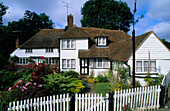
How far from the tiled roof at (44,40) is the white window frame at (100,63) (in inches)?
441

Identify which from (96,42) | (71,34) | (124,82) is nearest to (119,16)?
(96,42)

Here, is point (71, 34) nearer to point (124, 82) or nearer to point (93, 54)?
point (93, 54)

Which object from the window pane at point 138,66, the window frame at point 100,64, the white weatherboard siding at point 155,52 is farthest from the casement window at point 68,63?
the white weatherboard siding at point 155,52

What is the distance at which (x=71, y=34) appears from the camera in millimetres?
18109

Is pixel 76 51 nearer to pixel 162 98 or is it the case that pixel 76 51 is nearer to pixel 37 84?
pixel 37 84

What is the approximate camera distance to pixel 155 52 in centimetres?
1167

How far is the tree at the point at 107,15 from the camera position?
35225mm

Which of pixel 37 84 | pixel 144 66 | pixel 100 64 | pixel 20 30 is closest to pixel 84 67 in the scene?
pixel 100 64

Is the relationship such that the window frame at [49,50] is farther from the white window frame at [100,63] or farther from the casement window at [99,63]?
the casement window at [99,63]

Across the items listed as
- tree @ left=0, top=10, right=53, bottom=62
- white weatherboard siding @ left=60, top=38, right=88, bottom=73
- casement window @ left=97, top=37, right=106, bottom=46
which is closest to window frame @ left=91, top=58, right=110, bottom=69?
white weatherboard siding @ left=60, top=38, right=88, bottom=73

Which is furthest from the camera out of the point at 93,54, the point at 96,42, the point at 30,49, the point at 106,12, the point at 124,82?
the point at 106,12

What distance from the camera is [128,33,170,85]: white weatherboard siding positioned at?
11594 millimetres

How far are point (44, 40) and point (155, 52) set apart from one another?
890 inches

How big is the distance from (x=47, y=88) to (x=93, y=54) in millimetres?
10914
